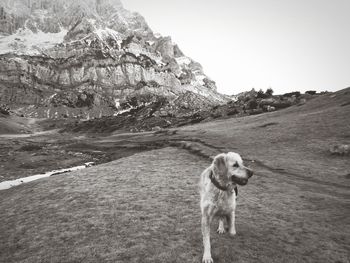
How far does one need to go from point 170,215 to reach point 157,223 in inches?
41.9

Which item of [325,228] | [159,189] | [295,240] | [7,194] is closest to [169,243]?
[295,240]

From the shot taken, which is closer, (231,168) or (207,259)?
(207,259)

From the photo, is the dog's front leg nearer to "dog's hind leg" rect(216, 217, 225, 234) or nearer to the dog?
the dog

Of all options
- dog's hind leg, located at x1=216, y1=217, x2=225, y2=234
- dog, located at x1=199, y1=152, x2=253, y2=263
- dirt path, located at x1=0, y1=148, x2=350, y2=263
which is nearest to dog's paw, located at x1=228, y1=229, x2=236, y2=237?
dirt path, located at x1=0, y1=148, x2=350, y2=263

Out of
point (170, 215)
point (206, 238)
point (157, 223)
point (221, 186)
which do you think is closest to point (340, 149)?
point (170, 215)

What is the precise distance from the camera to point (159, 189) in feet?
58.4

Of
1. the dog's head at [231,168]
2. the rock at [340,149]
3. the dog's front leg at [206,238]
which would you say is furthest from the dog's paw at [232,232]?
the rock at [340,149]

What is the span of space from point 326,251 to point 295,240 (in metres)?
1.06

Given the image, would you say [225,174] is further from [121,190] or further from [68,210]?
[121,190]

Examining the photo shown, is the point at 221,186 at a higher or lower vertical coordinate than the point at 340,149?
higher

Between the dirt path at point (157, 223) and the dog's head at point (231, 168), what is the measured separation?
244 cm

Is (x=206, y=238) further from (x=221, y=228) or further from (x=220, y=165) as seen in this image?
(x=220, y=165)

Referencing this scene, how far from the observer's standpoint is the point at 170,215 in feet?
42.5

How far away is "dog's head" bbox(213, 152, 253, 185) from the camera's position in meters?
8.87
